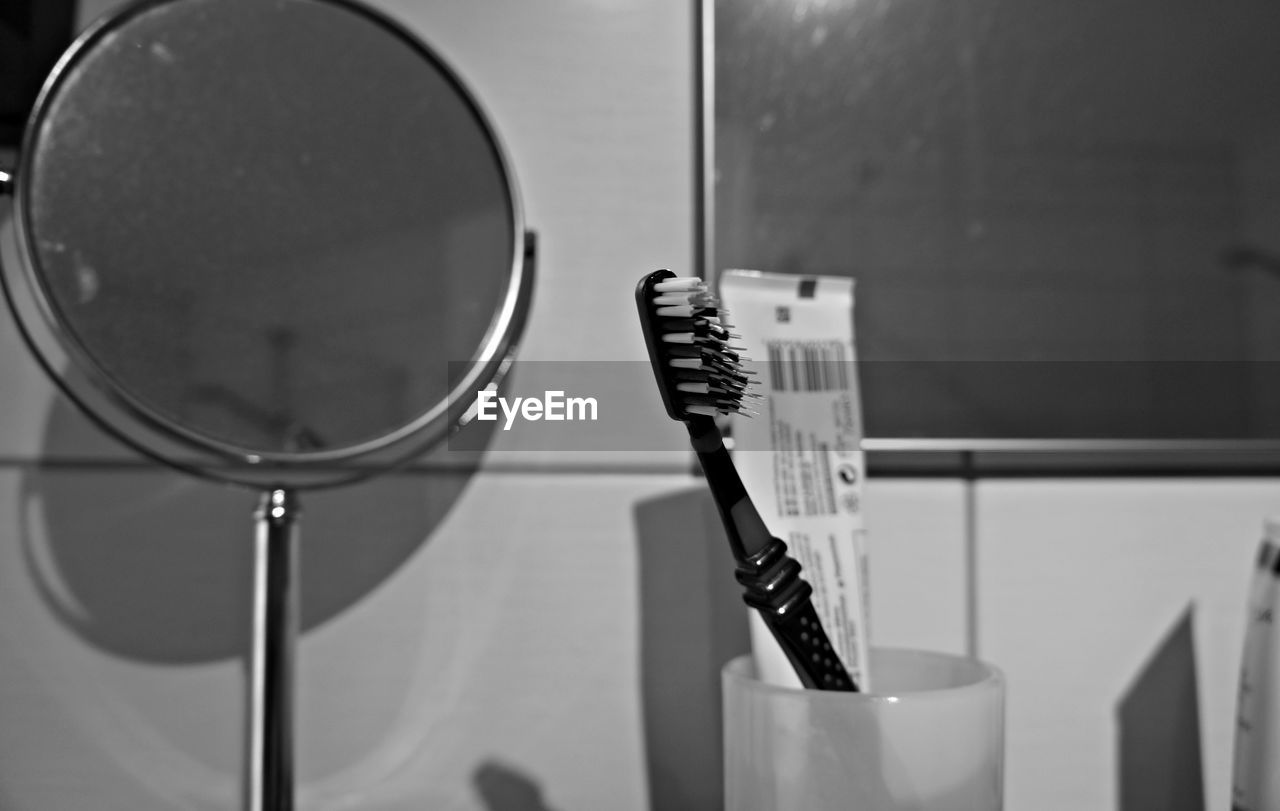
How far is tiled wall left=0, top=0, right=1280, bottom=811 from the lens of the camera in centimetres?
41

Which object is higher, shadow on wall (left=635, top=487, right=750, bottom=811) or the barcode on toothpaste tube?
the barcode on toothpaste tube

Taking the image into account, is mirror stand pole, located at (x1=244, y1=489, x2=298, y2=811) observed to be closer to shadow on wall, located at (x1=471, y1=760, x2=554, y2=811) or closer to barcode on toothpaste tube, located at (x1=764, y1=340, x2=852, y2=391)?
shadow on wall, located at (x1=471, y1=760, x2=554, y2=811)

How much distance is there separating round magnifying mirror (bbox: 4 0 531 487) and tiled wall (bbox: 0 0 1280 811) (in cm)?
4

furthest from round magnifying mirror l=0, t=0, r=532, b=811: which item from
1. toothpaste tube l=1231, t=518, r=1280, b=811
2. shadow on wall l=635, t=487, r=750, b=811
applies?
toothpaste tube l=1231, t=518, r=1280, b=811

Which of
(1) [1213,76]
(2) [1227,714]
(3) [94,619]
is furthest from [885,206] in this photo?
(3) [94,619]

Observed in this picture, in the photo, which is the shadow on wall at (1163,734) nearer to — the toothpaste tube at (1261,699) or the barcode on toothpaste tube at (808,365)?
the toothpaste tube at (1261,699)

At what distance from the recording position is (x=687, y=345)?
0.28 m

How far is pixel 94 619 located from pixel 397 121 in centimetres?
26

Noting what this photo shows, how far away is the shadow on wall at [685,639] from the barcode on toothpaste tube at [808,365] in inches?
3.2

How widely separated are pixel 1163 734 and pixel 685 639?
225 millimetres

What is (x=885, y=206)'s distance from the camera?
0.43 metres

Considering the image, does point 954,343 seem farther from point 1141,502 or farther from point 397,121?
point 397,121

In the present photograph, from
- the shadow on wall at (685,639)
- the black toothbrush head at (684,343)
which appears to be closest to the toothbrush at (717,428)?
the black toothbrush head at (684,343)

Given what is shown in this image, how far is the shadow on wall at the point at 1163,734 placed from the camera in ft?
1.40
